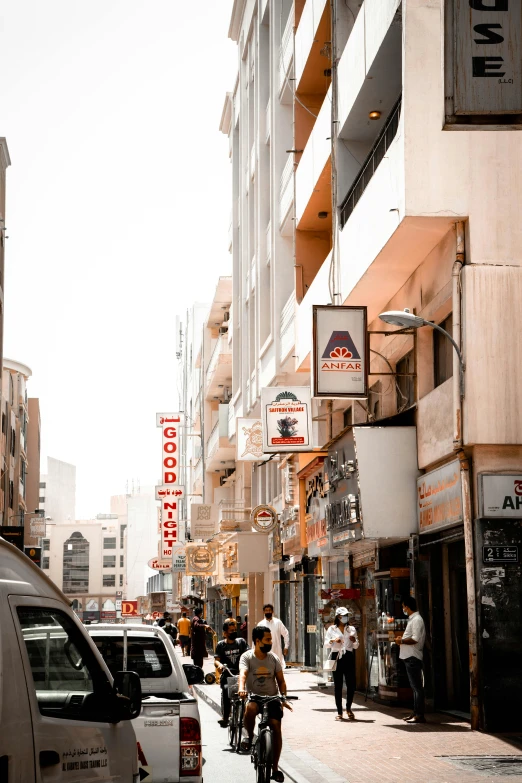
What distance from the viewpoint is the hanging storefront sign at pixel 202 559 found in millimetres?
53031

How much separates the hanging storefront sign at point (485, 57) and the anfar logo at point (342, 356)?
9171mm

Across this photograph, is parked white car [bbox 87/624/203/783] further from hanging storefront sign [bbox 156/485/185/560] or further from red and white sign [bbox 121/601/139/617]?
hanging storefront sign [bbox 156/485/185/560]

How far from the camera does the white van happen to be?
4668 millimetres

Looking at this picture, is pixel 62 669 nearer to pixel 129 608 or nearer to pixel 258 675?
pixel 258 675

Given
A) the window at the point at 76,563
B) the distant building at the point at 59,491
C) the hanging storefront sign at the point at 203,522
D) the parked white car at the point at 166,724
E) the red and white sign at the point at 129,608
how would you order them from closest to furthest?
the parked white car at the point at 166,724 < the red and white sign at the point at 129,608 < the hanging storefront sign at the point at 203,522 < the window at the point at 76,563 < the distant building at the point at 59,491

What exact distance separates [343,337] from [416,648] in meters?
5.63

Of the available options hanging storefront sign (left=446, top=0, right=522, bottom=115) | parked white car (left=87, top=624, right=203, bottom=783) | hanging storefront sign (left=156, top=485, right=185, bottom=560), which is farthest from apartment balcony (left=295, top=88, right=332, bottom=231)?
hanging storefront sign (left=156, top=485, right=185, bottom=560)

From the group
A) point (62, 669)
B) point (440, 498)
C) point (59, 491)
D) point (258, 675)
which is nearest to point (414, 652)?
point (440, 498)

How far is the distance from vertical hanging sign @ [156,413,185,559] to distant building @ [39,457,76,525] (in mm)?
96394

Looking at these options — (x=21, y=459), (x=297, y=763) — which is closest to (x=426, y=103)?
(x=297, y=763)

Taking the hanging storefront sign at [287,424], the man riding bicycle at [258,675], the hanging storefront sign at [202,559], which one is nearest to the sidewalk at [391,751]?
the man riding bicycle at [258,675]

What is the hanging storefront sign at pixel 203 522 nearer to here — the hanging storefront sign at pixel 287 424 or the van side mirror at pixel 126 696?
the hanging storefront sign at pixel 287 424

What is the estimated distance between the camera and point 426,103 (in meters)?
16.4

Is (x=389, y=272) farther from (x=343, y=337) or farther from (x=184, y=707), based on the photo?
(x=184, y=707)
